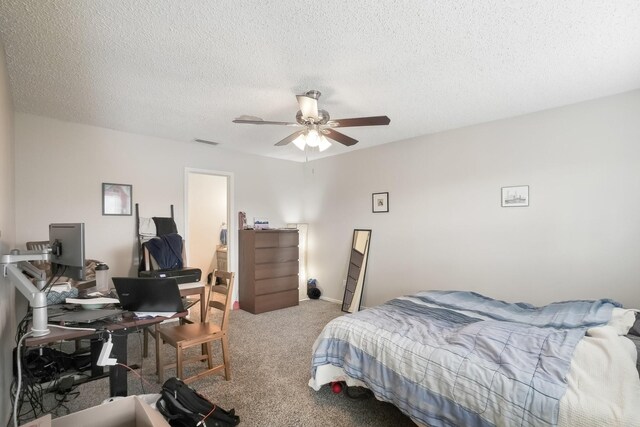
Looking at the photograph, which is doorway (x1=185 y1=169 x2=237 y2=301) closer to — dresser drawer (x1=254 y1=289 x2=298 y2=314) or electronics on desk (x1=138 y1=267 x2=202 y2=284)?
dresser drawer (x1=254 y1=289 x2=298 y2=314)

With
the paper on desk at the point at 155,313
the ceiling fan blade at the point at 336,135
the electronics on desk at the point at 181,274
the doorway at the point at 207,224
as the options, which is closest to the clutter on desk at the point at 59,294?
the paper on desk at the point at 155,313

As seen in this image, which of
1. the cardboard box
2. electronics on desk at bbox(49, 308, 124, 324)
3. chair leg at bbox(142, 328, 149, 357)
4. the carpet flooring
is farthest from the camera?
chair leg at bbox(142, 328, 149, 357)

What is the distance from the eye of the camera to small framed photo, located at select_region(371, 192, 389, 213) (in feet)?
14.1

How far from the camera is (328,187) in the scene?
16.9ft

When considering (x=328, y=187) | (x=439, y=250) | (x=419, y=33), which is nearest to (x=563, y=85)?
(x=419, y=33)

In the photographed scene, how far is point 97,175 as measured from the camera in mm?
3465

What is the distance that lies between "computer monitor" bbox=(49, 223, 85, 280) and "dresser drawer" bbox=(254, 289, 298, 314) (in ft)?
9.62

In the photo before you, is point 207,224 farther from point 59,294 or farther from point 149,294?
point 149,294

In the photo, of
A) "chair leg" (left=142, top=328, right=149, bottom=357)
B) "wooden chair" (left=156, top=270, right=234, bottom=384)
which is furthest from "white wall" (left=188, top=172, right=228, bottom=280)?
"wooden chair" (left=156, top=270, right=234, bottom=384)

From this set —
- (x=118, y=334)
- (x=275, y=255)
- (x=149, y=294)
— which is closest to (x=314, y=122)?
(x=149, y=294)

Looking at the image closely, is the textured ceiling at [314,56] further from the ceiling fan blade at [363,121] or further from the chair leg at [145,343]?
the chair leg at [145,343]

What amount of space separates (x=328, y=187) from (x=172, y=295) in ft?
12.2

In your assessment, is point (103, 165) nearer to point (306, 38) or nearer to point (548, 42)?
point (306, 38)

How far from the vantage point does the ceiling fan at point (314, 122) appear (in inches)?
88.4
